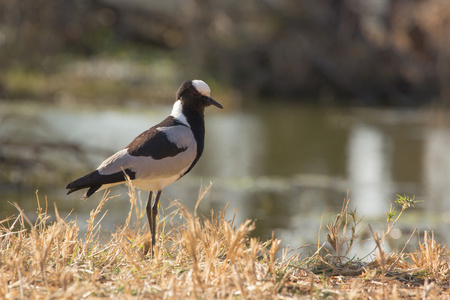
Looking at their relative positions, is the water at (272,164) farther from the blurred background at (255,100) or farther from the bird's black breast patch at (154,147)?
the bird's black breast patch at (154,147)

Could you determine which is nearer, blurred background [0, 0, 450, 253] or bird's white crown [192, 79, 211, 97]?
bird's white crown [192, 79, 211, 97]

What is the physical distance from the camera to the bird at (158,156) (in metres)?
4.56

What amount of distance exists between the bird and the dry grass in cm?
27

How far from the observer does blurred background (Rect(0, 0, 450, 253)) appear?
943cm

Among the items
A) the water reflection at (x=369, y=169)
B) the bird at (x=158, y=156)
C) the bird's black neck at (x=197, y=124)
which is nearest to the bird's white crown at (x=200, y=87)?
the bird at (x=158, y=156)

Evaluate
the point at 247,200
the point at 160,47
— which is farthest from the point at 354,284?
the point at 160,47

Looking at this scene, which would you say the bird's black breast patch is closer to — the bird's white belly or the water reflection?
the bird's white belly

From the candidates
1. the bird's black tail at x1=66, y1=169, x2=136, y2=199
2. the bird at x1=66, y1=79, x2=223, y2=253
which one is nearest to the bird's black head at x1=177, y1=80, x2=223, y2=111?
the bird at x1=66, y1=79, x2=223, y2=253

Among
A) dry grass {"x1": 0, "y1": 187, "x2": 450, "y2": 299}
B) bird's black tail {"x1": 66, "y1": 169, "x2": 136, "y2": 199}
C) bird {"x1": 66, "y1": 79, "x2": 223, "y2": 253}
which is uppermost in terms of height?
bird {"x1": 66, "y1": 79, "x2": 223, "y2": 253}

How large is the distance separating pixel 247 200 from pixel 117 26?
63.0ft

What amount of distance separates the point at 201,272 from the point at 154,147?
1.07 m

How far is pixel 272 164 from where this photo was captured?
12477 millimetres

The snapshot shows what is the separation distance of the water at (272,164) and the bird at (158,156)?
960 millimetres

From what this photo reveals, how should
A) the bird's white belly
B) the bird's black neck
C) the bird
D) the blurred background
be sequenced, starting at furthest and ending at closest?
the blurred background → the bird's black neck → the bird's white belly → the bird
